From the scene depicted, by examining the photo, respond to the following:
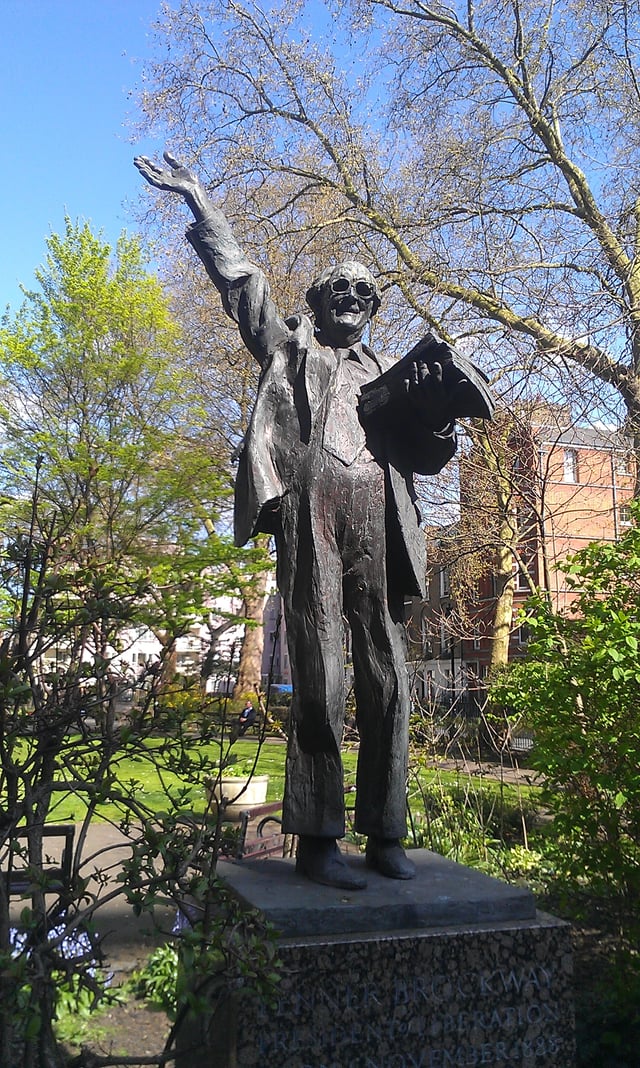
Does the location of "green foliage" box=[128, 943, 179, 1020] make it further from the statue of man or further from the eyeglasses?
the eyeglasses

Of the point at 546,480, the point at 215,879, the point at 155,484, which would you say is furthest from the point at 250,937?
the point at 155,484

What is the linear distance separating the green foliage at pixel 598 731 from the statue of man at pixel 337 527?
6.79 feet

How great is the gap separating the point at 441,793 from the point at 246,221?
447 inches

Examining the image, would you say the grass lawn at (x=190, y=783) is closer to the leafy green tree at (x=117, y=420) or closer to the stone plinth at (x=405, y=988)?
the stone plinth at (x=405, y=988)

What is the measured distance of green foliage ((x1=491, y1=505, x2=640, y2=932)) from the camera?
4.91 m

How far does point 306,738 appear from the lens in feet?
10.1

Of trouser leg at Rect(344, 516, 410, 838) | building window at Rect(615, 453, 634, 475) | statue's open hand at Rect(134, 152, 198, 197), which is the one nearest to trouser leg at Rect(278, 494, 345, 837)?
trouser leg at Rect(344, 516, 410, 838)

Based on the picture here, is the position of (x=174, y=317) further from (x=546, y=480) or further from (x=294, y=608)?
(x=294, y=608)

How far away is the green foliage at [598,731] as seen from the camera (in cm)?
491

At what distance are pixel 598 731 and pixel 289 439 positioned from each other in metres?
3.08

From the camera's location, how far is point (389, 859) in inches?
122

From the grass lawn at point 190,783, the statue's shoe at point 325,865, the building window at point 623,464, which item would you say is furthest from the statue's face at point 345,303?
the building window at point 623,464

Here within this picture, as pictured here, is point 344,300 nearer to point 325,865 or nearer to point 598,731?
point 325,865

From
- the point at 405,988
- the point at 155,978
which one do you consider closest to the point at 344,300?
the point at 405,988
